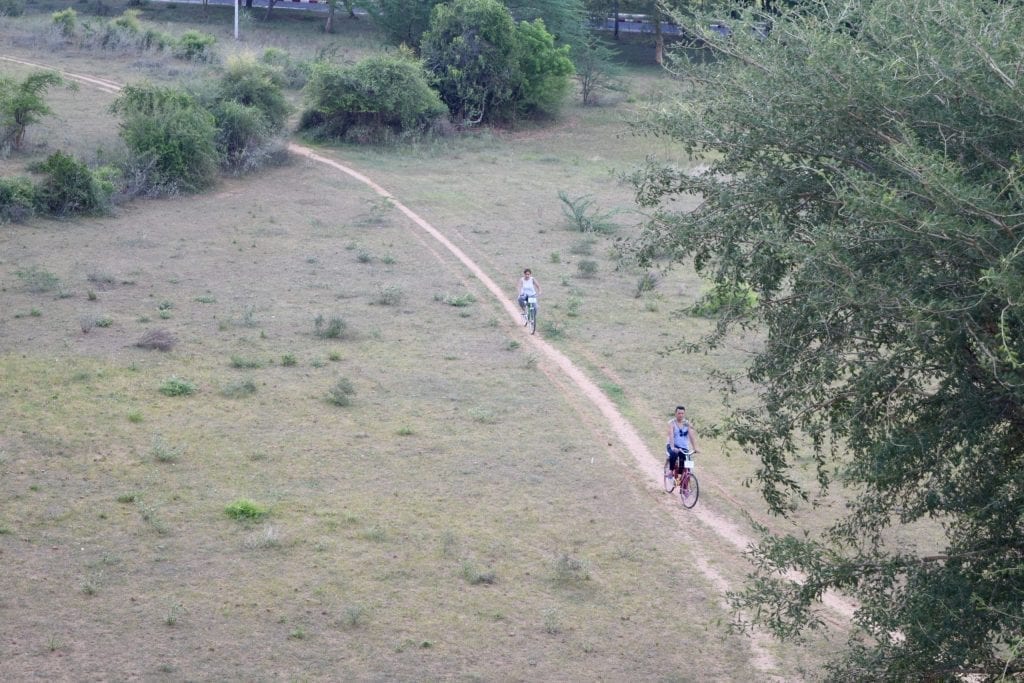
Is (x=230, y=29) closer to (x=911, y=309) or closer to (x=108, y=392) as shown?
(x=108, y=392)

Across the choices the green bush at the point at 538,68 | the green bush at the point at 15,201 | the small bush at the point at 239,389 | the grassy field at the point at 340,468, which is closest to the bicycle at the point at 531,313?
the grassy field at the point at 340,468

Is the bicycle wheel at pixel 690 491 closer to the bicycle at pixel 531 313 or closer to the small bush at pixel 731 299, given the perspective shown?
the small bush at pixel 731 299

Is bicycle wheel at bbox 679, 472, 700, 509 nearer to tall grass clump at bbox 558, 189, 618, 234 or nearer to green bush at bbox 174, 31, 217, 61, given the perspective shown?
tall grass clump at bbox 558, 189, 618, 234

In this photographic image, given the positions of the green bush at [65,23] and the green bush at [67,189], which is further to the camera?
the green bush at [65,23]

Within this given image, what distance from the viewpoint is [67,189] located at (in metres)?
29.6

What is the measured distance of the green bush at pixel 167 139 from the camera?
32906 mm

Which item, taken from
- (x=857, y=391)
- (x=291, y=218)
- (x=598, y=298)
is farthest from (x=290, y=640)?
(x=291, y=218)

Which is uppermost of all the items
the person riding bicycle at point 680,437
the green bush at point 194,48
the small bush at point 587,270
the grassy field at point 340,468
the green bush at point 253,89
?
the green bush at point 194,48

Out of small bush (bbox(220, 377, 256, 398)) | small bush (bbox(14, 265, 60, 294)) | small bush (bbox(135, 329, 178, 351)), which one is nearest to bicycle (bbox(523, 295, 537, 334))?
small bush (bbox(220, 377, 256, 398))

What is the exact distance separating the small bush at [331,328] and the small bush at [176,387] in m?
3.85

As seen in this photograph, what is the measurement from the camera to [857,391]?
25.0 feet

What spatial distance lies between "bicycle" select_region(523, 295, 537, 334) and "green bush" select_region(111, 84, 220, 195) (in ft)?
49.2

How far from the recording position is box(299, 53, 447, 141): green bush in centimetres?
4181

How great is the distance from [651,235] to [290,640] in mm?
5624
